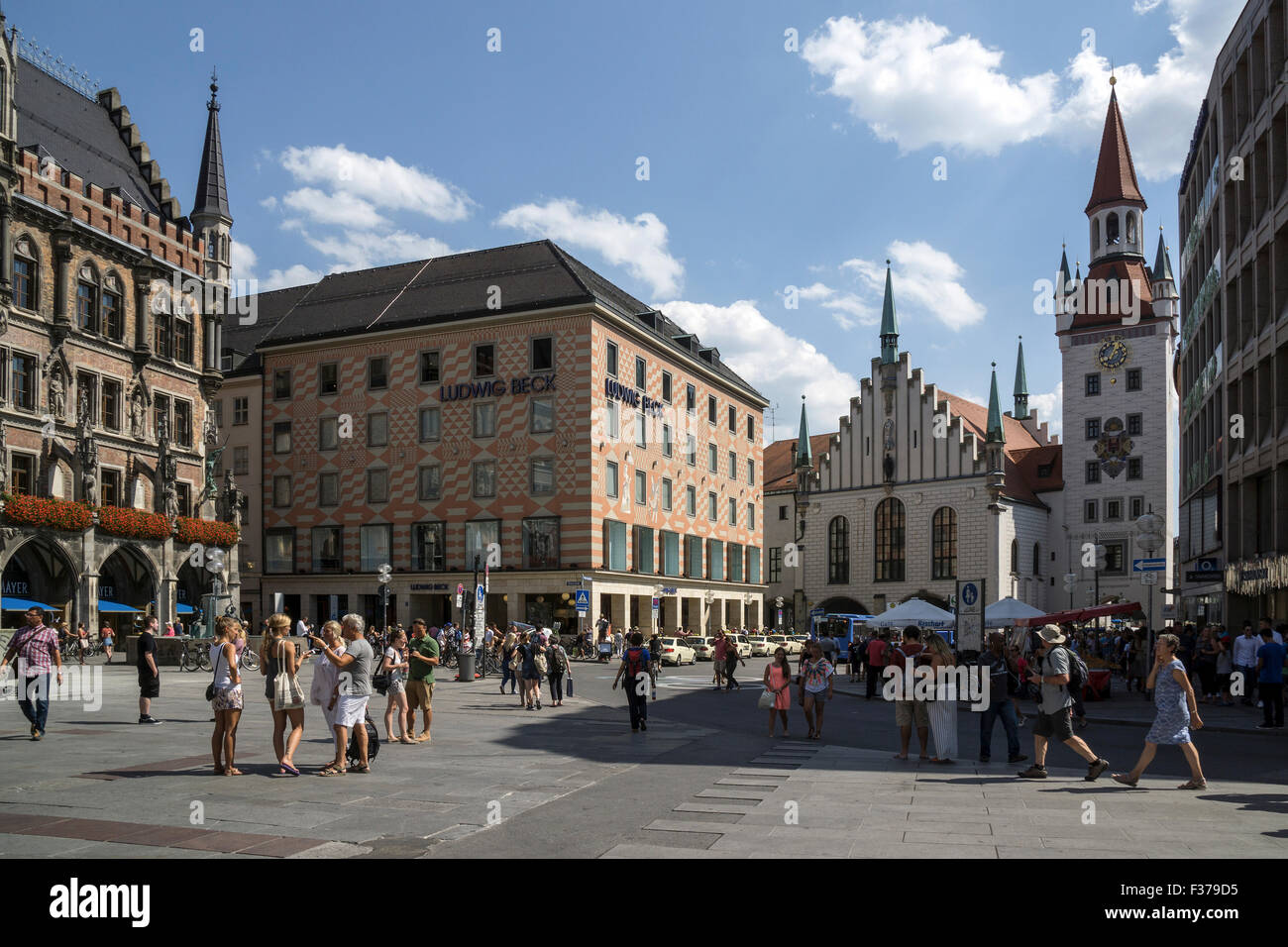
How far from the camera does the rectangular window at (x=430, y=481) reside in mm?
57531

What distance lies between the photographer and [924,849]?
358 inches

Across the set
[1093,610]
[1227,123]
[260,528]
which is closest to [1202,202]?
[1227,123]

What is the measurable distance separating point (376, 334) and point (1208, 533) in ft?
128

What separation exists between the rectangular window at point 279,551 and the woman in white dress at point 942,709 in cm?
5071

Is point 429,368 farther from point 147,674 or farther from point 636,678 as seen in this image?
point 636,678

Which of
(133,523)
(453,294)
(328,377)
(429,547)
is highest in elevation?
→ (453,294)

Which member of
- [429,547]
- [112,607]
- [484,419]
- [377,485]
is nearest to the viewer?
[112,607]

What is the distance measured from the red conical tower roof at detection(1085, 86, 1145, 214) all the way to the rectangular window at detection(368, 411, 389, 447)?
5972 centimetres

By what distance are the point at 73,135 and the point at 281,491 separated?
2083cm

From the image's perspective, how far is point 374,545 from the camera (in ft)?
193

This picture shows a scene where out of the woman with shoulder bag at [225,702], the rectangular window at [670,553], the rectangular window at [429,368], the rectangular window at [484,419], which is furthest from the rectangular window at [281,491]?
the woman with shoulder bag at [225,702]

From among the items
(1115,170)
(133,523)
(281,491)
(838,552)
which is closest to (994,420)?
(838,552)

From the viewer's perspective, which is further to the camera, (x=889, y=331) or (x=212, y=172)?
(x=889, y=331)
